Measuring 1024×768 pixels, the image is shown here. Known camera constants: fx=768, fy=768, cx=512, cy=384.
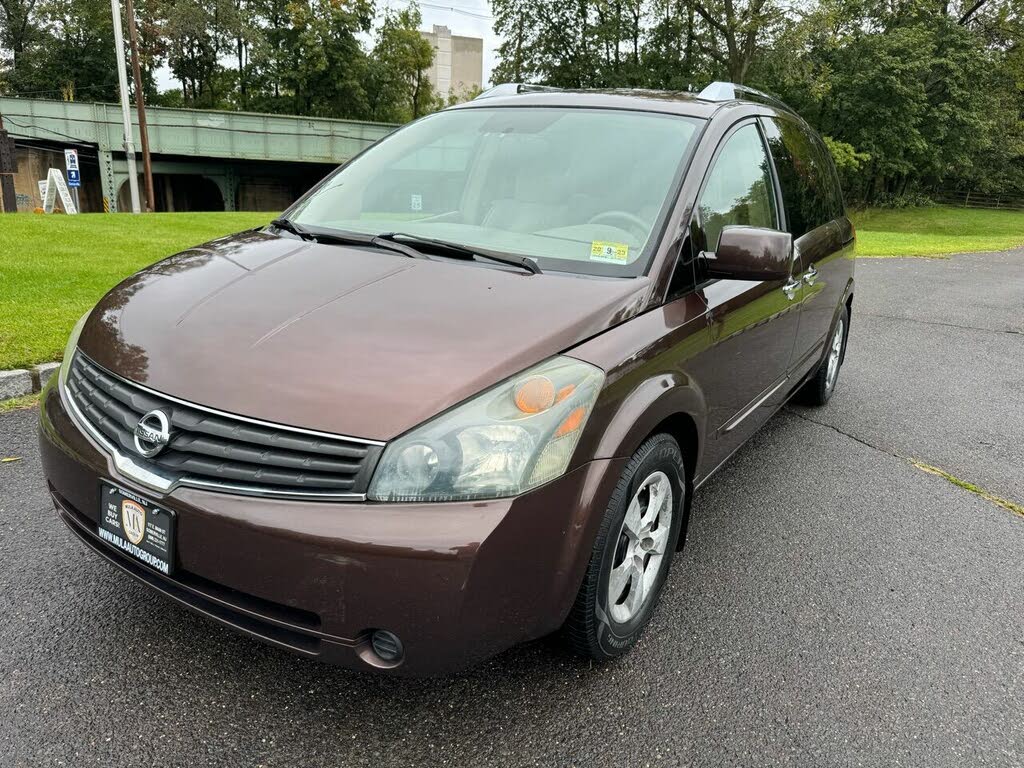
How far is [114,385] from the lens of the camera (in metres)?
2.14

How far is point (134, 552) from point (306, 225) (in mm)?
1536

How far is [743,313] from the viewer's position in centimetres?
299

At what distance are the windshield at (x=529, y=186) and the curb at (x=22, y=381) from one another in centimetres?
225

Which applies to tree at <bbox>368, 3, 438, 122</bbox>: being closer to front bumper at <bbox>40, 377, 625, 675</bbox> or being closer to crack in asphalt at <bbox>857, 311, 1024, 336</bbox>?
crack in asphalt at <bbox>857, 311, 1024, 336</bbox>

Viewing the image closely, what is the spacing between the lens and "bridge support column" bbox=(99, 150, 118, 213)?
32.8 metres

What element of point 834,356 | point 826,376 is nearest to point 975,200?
point 834,356

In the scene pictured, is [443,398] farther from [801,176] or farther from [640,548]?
[801,176]

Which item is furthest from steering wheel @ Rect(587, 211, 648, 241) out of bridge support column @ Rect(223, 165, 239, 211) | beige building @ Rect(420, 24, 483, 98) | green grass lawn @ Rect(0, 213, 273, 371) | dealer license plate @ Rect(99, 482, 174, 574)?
beige building @ Rect(420, 24, 483, 98)

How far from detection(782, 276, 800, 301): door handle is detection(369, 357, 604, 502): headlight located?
181 cm

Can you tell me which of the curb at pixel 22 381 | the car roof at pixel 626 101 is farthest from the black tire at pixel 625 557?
the curb at pixel 22 381

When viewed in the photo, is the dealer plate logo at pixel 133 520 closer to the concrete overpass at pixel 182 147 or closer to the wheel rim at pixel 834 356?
the wheel rim at pixel 834 356

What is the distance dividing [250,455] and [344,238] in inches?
47.8

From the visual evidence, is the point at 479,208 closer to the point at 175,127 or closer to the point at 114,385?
the point at 114,385

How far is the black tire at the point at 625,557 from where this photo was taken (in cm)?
213
